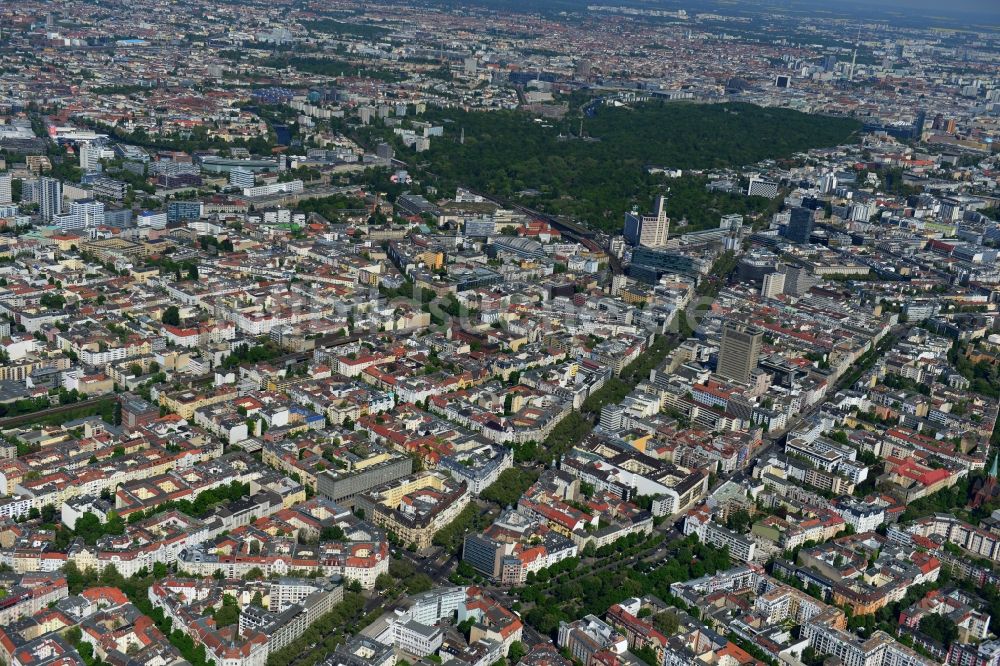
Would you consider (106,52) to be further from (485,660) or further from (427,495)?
(485,660)

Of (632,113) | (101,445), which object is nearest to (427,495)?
(101,445)

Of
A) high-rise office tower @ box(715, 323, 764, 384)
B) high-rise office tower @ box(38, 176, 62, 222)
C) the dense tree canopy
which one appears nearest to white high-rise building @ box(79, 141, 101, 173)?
high-rise office tower @ box(38, 176, 62, 222)

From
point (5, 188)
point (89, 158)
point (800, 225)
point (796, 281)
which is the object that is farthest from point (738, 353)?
point (89, 158)

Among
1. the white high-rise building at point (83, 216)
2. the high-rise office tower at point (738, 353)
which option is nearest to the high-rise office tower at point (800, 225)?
the high-rise office tower at point (738, 353)

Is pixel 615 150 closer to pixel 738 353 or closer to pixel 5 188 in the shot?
pixel 5 188

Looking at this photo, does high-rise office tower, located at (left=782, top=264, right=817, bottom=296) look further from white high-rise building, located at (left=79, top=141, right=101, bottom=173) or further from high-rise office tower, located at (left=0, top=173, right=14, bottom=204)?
high-rise office tower, located at (left=0, top=173, right=14, bottom=204)

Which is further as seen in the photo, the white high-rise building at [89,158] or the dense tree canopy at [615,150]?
the dense tree canopy at [615,150]

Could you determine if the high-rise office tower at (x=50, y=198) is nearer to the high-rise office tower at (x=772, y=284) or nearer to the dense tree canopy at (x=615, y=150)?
the dense tree canopy at (x=615, y=150)
